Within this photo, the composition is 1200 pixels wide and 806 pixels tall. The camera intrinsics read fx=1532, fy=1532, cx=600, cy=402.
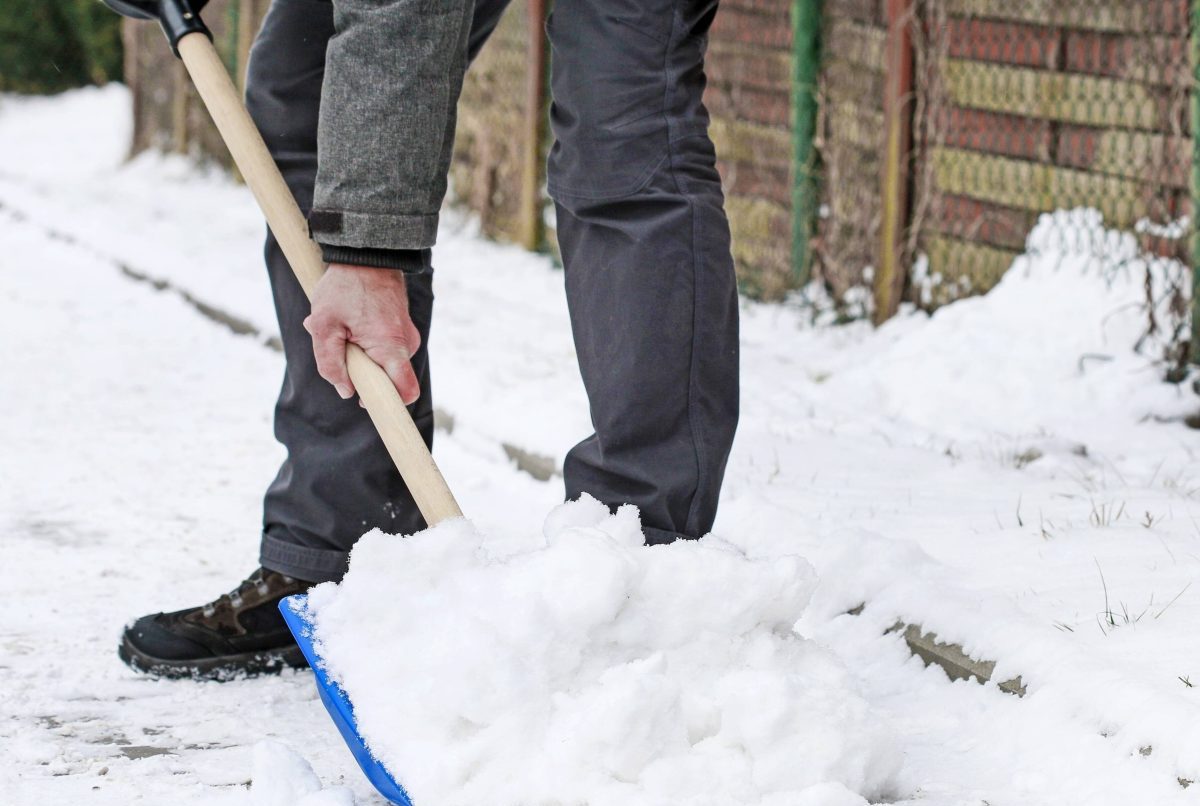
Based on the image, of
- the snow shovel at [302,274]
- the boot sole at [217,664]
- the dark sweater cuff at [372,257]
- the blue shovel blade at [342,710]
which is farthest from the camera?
the boot sole at [217,664]

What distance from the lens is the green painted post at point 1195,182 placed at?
3.85 meters

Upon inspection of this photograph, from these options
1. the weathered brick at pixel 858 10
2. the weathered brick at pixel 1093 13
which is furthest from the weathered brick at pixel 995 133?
the weathered brick at pixel 858 10

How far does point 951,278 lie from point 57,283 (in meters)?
3.51

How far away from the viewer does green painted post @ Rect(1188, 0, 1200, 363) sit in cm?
385

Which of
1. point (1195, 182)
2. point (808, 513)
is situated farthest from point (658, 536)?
point (1195, 182)

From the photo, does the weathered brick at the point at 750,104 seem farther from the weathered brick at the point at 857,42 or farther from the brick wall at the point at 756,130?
the weathered brick at the point at 857,42

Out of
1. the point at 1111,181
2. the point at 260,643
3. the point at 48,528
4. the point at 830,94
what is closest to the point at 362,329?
the point at 260,643

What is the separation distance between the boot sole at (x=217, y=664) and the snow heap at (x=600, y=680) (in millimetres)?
591

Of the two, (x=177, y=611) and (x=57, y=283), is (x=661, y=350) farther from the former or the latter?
(x=57, y=283)

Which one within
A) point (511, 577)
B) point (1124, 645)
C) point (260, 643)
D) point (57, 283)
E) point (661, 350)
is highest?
point (661, 350)

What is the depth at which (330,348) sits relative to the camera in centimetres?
196

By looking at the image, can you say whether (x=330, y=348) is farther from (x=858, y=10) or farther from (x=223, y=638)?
(x=858, y=10)

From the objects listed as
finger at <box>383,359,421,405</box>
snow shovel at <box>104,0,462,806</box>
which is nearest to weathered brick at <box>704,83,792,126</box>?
snow shovel at <box>104,0,462,806</box>

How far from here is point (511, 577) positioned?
5.57 feet
